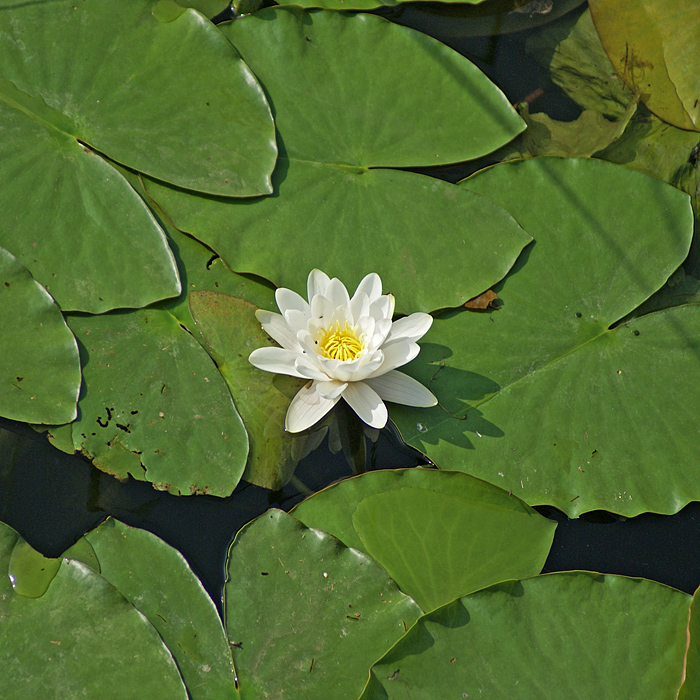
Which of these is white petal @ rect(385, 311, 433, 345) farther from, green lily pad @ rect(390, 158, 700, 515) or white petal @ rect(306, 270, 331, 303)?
white petal @ rect(306, 270, 331, 303)

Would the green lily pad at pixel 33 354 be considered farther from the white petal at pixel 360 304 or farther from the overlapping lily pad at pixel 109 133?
the white petal at pixel 360 304

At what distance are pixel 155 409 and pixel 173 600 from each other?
2.12ft

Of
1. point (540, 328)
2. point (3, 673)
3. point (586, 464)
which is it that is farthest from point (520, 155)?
point (3, 673)

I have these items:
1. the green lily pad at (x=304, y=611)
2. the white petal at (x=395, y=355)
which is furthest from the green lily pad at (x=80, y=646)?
the white petal at (x=395, y=355)

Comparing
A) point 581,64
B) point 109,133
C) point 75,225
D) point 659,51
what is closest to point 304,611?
point 75,225

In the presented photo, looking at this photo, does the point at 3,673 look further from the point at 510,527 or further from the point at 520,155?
the point at 520,155

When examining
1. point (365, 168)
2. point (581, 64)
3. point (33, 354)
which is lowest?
point (33, 354)

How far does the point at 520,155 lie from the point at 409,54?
2.23 feet

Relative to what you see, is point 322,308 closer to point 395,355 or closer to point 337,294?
point 337,294

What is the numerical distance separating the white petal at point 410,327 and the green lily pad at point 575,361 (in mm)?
178

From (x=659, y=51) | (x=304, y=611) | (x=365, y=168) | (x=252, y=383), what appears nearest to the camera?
(x=304, y=611)

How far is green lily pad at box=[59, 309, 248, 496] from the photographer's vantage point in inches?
78.2

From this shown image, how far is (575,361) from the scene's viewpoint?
2.21 meters

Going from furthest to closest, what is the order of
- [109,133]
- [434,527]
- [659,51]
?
[659,51], [109,133], [434,527]
